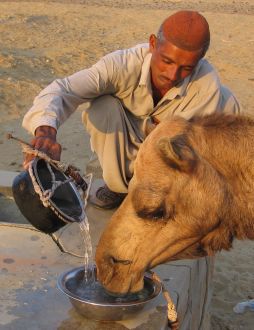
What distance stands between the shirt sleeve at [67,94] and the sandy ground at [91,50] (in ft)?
6.78

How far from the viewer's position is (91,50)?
14367 millimetres

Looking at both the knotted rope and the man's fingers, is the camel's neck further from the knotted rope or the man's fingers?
the man's fingers

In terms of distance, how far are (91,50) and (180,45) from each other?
1030 centimetres

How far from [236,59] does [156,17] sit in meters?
5.78

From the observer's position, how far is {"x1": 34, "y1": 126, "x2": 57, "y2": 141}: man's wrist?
3.68 m

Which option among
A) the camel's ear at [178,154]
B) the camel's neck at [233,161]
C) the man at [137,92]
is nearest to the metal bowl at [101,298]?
the camel's neck at [233,161]

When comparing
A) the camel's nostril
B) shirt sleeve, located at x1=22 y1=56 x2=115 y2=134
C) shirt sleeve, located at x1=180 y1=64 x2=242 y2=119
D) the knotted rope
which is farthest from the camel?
shirt sleeve, located at x1=180 y1=64 x2=242 y2=119

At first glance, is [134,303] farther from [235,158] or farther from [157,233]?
[235,158]

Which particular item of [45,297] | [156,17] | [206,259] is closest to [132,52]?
[206,259]

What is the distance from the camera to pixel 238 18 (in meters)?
20.7

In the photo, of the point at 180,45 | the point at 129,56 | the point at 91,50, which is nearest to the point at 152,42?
the point at 129,56

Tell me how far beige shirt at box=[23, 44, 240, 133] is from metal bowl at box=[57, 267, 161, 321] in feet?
4.16

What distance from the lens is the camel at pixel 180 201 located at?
322 centimetres

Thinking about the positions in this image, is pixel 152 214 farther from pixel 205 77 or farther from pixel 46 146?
pixel 205 77
